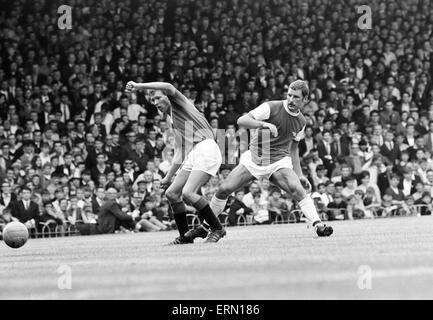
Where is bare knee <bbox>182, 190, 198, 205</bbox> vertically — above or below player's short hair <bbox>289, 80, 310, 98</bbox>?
below

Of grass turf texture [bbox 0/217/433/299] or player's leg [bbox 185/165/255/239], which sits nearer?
grass turf texture [bbox 0/217/433/299]

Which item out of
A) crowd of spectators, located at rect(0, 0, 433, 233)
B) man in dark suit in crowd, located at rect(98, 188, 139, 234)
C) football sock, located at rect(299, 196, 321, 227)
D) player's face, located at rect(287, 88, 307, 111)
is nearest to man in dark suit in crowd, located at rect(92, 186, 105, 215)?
crowd of spectators, located at rect(0, 0, 433, 233)

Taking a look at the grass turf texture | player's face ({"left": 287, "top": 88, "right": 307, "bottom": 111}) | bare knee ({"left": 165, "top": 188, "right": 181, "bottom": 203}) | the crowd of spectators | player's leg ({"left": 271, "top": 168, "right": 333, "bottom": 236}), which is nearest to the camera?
the grass turf texture

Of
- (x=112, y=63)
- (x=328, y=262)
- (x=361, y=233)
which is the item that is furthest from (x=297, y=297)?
(x=112, y=63)

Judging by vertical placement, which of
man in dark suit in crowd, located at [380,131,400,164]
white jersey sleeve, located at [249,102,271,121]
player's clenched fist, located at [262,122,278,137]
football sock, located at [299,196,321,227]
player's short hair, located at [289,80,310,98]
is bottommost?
football sock, located at [299,196,321,227]

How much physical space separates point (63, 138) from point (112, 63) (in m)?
3.16

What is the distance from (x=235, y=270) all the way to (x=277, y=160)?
498cm

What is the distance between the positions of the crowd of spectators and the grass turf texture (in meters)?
7.97

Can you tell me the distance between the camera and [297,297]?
6.26m

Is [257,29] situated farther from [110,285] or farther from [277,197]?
[110,285]

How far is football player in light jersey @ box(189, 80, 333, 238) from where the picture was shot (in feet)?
41.8

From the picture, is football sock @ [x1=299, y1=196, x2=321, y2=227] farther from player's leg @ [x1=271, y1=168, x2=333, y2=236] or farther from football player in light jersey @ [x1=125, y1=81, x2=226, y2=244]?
football player in light jersey @ [x1=125, y1=81, x2=226, y2=244]

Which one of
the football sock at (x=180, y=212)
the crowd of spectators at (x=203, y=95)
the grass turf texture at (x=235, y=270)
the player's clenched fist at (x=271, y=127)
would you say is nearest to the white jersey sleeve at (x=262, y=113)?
the player's clenched fist at (x=271, y=127)

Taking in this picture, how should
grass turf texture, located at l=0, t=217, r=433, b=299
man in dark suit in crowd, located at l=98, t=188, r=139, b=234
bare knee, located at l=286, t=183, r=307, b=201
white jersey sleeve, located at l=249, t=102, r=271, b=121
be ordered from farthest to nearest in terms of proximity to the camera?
man in dark suit in crowd, located at l=98, t=188, r=139, b=234 → bare knee, located at l=286, t=183, r=307, b=201 → white jersey sleeve, located at l=249, t=102, r=271, b=121 → grass turf texture, located at l=0, t=217, r=433, b=299
